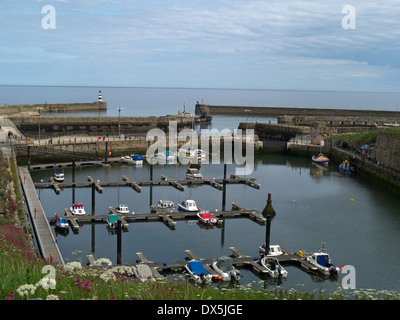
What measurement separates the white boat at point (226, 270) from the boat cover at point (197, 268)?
707mm

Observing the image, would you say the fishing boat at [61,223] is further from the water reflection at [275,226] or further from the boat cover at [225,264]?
the boat cover at [225,264]

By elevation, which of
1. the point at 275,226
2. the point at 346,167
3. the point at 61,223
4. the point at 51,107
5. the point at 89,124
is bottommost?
the point at 275,226

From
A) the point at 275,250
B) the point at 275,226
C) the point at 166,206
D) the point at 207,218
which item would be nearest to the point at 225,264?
the point at 275,250

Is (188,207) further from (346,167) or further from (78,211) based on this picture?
(346,167)

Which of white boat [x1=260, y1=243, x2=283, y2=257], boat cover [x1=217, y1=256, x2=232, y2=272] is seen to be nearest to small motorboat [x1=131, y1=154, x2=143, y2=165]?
white boat [x1=260, y1=243, x2=283, y2=257]

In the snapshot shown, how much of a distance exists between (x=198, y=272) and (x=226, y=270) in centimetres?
135

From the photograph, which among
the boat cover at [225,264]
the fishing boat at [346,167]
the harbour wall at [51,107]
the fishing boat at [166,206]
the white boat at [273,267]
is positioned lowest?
the white boat at [273,267]

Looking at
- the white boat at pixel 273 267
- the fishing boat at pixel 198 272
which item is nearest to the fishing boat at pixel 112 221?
the fishing boat at pixel 198 272

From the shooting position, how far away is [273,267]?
24.2 metres

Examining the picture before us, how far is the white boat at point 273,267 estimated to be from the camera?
23.8 metres
